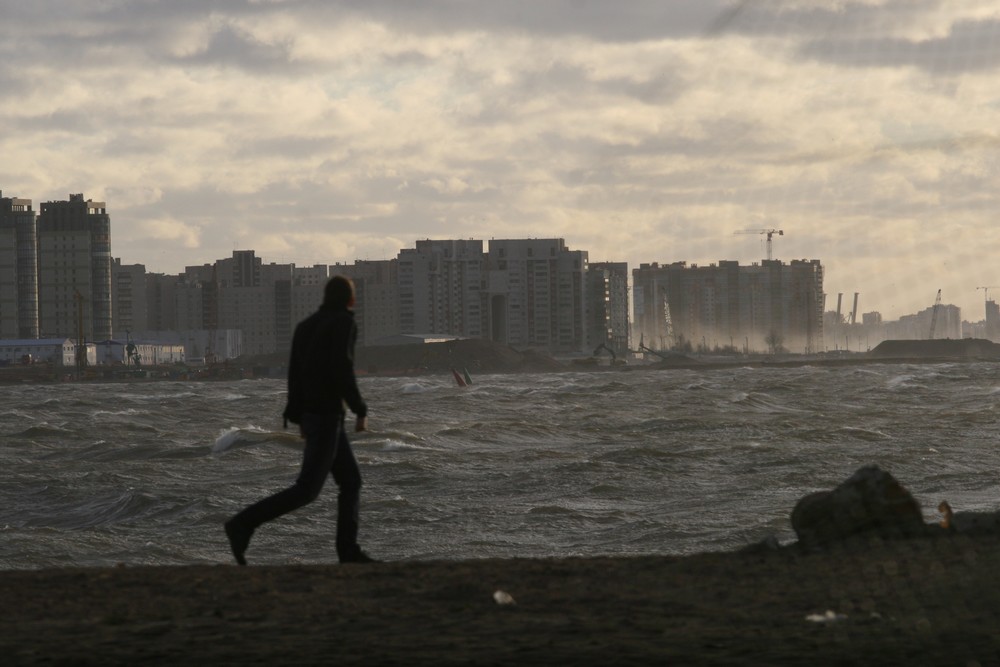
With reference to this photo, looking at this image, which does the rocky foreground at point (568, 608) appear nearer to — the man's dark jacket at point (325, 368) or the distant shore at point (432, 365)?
the man's dark jacket at point (325, 368)

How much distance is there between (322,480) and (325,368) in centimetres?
67

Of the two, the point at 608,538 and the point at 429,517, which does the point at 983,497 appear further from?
the point at 429,517

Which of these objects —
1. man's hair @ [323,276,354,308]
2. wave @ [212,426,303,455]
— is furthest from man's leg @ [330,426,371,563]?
wave @ [212,426,303,455]

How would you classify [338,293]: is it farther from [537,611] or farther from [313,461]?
[537,611]

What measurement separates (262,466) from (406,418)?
26335mm

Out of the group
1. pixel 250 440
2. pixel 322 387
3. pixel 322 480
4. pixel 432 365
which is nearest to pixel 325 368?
pixel 322 387

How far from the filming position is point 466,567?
8.49m

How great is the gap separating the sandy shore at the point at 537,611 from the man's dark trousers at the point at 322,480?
0.37 meters

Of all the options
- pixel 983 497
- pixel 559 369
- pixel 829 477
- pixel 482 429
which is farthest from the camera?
pixel 559 369

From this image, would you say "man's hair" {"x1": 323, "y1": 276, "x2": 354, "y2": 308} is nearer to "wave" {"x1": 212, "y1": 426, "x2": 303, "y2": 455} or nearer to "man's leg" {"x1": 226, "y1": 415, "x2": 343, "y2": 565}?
"man's leg" {"x1": 226, "y1": 415, "x2": 343, "y2": 565}

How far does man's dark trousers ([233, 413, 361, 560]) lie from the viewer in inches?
336

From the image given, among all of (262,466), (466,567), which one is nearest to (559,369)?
(262,466)

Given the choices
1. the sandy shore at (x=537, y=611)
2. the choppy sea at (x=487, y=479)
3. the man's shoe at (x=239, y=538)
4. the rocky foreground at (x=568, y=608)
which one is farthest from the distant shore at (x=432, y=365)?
the sandy shore at (x=537, y=611)

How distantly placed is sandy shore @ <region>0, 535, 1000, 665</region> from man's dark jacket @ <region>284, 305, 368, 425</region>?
96 centimetres
